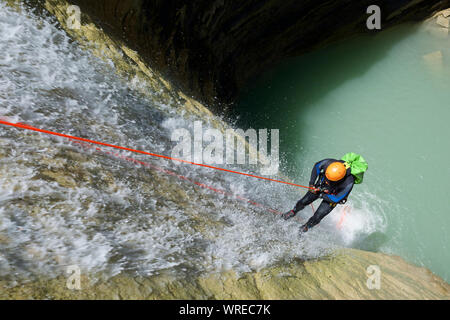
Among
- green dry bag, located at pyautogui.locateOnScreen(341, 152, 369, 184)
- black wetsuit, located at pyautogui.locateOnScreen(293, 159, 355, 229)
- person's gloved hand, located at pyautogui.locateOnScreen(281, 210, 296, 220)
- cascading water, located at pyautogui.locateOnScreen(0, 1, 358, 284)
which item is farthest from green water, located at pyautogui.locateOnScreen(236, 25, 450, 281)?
cascading water, located at pyautogui.locateOnScreen(0, 1, 358, 284)

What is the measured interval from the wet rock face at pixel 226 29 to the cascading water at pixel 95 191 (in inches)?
56.9

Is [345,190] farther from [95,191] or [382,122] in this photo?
[382,122]

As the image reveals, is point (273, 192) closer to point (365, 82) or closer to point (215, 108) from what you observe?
point (215, 108)

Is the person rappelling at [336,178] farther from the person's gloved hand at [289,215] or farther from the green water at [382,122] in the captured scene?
the green water at [382,122]

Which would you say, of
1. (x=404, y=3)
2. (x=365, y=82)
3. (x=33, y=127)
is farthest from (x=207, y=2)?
(x=404, y=3)

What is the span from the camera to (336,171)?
4414 millimetres

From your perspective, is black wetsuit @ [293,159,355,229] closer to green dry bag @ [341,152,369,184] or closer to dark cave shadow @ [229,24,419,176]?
green dry bag @ [341,152,369,184]

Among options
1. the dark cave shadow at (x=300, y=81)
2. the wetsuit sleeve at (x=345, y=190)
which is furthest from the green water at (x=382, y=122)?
the wetsuit sleeve at (x=345, y=190)

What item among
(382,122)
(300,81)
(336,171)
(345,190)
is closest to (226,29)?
(300,81)

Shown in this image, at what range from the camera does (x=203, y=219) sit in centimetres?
383

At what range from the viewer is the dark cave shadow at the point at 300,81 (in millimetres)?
9109

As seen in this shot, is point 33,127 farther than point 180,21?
No

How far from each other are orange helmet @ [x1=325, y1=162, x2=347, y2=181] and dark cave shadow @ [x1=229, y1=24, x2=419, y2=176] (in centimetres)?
362

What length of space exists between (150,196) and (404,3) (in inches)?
468
